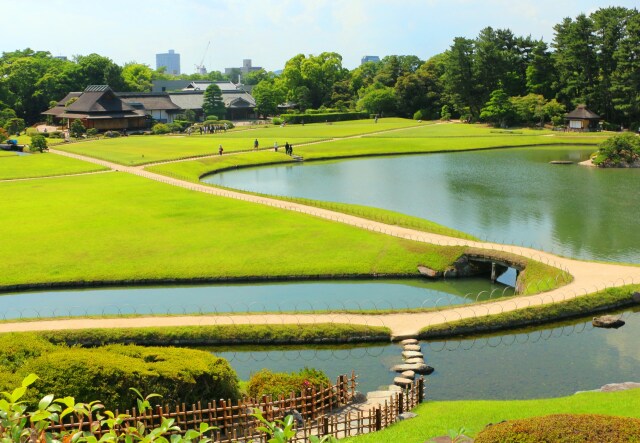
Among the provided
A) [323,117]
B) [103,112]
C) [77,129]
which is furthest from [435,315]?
[323,117]

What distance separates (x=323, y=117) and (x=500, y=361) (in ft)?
300

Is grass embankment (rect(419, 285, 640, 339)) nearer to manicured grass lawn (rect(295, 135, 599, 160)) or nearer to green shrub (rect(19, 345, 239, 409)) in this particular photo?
green shrub (rect(19, 345, 239, 409))

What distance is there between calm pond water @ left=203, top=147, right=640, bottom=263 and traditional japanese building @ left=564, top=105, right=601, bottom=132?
1522 centimetres

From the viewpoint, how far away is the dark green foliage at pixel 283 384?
17203 mm

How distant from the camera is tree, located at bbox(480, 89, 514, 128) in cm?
9262

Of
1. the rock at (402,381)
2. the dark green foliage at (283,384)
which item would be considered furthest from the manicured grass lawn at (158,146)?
the dark green foliage at (283,384)

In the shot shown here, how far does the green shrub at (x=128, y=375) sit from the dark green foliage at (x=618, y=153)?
5338cm

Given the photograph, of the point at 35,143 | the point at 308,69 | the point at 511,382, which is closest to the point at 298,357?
the point at 511,382

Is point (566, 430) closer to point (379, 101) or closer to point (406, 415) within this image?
point (406, 415)

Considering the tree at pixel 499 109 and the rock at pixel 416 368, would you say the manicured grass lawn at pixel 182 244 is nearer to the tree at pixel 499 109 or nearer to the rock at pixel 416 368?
the rock at pixel 416 368

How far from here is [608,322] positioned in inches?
971

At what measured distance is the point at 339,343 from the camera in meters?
23.7

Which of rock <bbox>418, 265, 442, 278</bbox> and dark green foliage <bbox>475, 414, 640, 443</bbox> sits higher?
dark green foliage <bbox>475, 414, 640, 443</bbox>

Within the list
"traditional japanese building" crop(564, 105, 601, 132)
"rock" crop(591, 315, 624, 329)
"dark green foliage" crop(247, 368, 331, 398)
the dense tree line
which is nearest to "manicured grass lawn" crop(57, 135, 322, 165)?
the dense tree line
